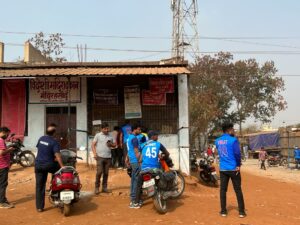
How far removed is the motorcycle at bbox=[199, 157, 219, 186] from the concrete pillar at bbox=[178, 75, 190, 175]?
904mm

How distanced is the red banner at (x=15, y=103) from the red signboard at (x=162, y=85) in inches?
183

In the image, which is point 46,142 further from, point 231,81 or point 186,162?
point 231,81

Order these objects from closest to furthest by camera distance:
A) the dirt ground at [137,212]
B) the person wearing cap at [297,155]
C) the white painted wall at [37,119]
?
the dirt ground at [137,212] < the white painted wall at [37,119] < the person wearing cap at [297,155]

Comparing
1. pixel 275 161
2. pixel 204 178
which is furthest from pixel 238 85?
pixel 204 178

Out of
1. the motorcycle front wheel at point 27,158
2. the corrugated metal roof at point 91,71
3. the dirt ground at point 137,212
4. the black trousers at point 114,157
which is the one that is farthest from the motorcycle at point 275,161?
the motorcycle front wheel at point 27,158

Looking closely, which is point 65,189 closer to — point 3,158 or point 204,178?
point 3,158

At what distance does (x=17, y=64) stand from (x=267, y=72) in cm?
3810

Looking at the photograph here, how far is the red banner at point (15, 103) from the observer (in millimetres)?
14422

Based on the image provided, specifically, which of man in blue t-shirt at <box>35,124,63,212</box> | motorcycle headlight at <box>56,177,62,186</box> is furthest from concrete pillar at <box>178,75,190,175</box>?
motorcycle headlight at <box>56,177,62,186</box>

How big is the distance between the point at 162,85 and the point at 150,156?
20.9ft

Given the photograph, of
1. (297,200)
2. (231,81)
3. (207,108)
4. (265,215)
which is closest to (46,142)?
(265,215)

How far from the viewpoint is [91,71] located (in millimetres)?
13461

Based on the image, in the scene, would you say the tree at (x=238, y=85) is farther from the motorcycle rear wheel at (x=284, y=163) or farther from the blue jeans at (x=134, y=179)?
the blue jeans at (x=134, y=179)

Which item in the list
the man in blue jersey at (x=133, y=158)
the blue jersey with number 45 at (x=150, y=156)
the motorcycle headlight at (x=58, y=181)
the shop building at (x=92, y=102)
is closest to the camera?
the motorcycle headlight at (x=58, y=181)
